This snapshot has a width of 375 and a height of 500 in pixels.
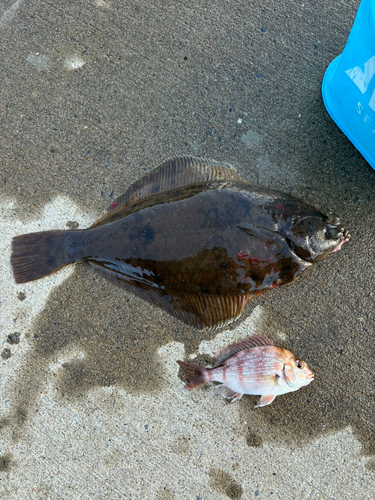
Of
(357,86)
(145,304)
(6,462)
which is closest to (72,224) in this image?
(145,304)

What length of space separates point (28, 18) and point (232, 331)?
133 inches

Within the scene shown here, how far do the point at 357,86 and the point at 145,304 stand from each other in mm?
2260

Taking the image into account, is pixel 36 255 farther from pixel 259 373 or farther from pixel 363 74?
pixel 363 74

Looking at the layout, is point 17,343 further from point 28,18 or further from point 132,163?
point 28,18

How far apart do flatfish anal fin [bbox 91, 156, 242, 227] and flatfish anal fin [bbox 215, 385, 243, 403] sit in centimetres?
166

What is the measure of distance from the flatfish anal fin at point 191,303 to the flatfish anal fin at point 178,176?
1.68ft

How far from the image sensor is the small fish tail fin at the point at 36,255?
2348 mm

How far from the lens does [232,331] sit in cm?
252

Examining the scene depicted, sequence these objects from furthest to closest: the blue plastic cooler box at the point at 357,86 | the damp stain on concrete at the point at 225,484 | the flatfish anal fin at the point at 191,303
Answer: the damp stain on concrete at the point at 225,484, the flatfish anal fin at the point at 191,303, the blue plastic cooler box at the point at 357,86

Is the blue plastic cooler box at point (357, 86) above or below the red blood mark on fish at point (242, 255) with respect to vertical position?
above

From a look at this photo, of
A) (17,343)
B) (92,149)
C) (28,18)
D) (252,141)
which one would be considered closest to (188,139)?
(252,141)

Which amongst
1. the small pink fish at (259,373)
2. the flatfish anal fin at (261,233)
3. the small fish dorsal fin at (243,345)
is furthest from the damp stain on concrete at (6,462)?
the flatfish anal fin at (261,233)

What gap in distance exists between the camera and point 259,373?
2.32 m

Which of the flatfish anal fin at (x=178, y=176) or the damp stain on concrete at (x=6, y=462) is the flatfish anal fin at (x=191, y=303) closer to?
the flatfish anal fin at (x=178, y=176)
